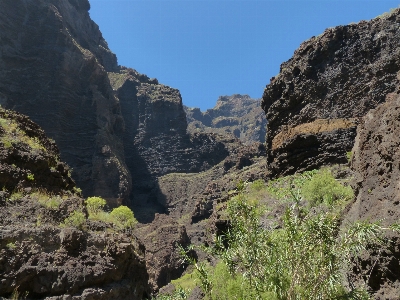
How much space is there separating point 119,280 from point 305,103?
22.3 metres

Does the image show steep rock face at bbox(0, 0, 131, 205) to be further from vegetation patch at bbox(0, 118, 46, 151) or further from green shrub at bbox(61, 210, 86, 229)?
green shrub at bbox(61, 210, 86, 229)

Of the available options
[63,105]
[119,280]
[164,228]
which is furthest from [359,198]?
[63,105]

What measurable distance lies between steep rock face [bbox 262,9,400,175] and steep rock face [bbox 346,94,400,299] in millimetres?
15162

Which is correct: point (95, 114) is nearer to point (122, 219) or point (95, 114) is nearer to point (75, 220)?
point (122, 219)

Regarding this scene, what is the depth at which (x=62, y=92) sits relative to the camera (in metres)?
65.9

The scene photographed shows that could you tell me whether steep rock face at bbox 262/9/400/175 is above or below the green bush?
above

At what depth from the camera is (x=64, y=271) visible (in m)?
8.17

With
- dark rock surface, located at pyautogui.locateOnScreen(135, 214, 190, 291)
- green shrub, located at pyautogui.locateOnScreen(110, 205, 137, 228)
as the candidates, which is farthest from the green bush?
dark rock surface, located at pyautogui.locateOnScreen(135, 214, 190, 291)

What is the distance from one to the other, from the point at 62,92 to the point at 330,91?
5495 cm

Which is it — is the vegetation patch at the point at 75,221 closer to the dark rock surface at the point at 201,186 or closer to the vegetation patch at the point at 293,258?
the vegetation patch at the point at 293,258

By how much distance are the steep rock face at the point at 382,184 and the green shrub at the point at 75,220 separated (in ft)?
23.5

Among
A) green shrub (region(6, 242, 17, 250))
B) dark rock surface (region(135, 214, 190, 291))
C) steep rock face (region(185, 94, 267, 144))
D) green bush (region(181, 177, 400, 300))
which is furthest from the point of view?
steep rock face (region(185, 94, 267, 144))

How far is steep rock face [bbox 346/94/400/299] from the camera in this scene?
6.14 m

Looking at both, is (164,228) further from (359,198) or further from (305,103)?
(359,198)
